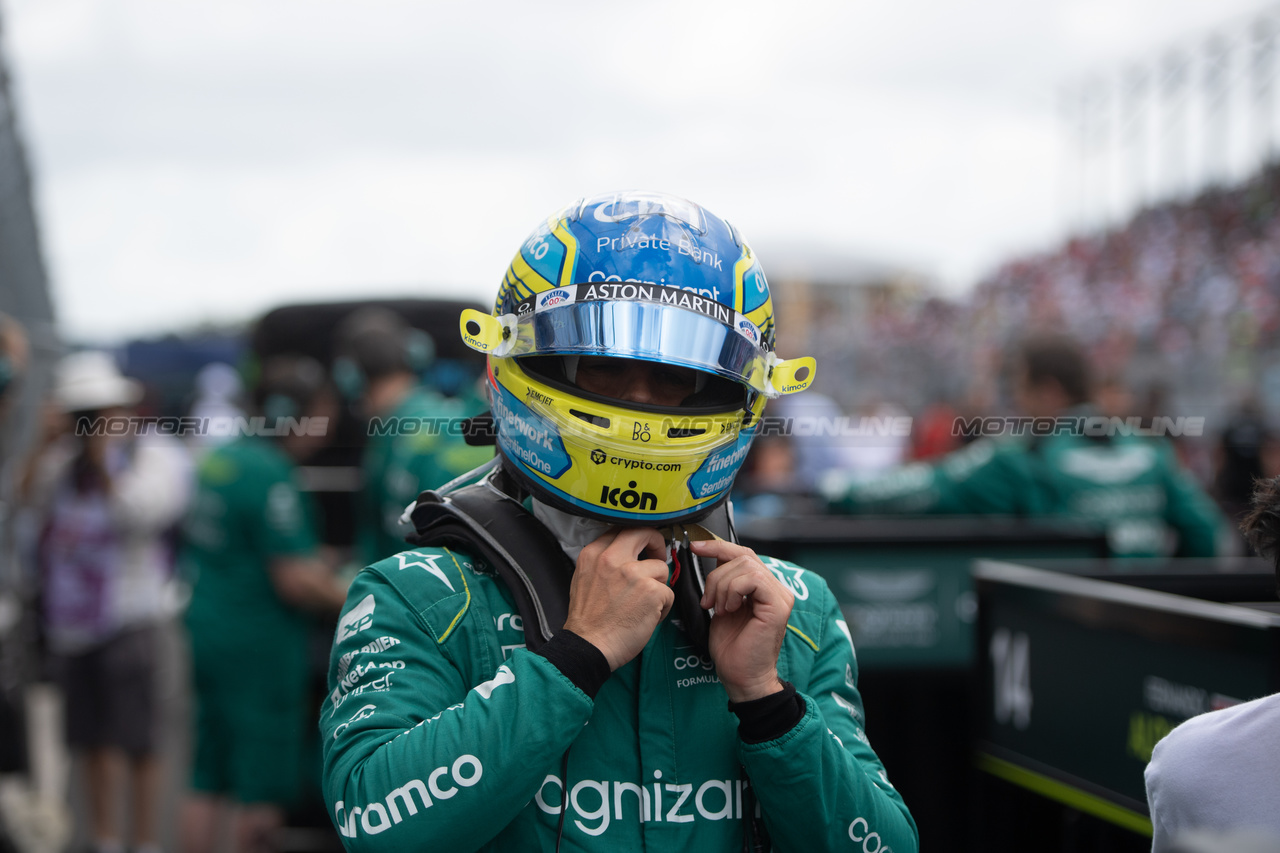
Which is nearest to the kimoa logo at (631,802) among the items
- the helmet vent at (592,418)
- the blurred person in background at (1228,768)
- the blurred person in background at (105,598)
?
the helmet vent at (592,418)

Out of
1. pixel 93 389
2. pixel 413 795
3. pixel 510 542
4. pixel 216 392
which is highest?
pixel 93 389

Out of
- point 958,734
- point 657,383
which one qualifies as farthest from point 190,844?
point 657,383

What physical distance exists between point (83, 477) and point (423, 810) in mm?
4319

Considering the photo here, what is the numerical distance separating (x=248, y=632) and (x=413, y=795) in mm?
3470

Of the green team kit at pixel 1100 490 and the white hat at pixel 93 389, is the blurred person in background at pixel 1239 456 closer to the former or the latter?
the green team kit at pixel 1100 490


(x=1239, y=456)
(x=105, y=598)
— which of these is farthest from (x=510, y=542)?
(x=1239, y=456)

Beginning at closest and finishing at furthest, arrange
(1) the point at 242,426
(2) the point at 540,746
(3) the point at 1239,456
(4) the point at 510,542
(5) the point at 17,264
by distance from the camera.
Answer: (2) the point at 540,746, (4) the point at 510,542, (1) the point at 242,426, (5) the point at 17,264, (3) the point at 1239,456

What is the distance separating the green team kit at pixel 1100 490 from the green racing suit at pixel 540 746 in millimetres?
3283

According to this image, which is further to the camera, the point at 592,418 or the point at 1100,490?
the point at 1100,490

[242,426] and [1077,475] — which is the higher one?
[242,426]

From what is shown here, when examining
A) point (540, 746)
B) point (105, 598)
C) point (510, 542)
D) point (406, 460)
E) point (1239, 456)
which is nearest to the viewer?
point (540, 746)

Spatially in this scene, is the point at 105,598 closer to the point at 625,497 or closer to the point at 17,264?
the point at 625,497

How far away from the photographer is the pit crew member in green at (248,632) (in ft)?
14.8

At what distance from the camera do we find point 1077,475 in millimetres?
4578
